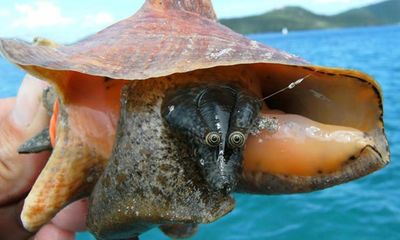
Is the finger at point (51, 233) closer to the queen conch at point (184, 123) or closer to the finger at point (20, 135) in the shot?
the finger at point (20, 135)

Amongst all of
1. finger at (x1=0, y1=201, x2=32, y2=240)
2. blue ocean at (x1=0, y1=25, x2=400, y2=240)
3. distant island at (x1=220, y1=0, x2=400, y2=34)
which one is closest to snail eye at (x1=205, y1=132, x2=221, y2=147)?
finger at (x1=0, y1=201, x2=32, y2=240)

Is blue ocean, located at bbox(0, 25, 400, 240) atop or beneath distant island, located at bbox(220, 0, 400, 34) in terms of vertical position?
beneath

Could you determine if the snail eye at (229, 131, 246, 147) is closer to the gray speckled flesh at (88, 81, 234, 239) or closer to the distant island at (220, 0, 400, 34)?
the gray speckled flesh at (88, 81, 234, 239)

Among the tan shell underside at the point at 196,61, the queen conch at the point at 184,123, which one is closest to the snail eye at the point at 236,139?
the queen conch at the point at 184,123

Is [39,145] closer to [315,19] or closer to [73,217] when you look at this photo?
[73,217]

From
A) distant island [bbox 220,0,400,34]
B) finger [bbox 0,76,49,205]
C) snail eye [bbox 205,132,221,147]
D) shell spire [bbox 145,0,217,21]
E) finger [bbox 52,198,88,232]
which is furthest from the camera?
distant island [bbox 220,0,400,34]
